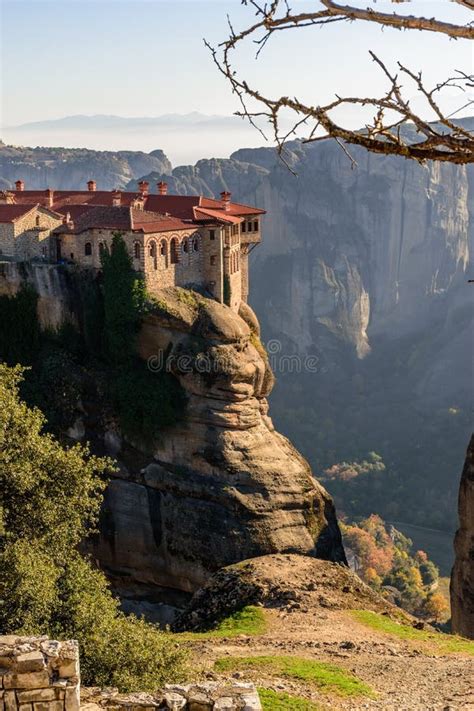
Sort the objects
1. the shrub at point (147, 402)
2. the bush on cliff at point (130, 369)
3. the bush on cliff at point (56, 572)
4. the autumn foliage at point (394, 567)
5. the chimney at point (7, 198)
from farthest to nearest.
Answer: the autumn foliage at point (394, 567) → the chimney at point (7, 198) → the bush on cliff at point (130, 369) → the shrub at point (147, 402) → the bush on cliff at point (56, 572)

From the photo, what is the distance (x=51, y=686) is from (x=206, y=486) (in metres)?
23.4

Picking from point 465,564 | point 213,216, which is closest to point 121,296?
point 213,216

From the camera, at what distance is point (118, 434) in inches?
1500

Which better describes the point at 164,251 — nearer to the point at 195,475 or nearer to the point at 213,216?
the point at 213,216

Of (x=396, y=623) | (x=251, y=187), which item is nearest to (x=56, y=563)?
(x=396, y=623)

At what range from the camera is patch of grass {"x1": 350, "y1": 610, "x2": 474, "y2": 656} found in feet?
83.6

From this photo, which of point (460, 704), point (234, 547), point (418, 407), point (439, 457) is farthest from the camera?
point (418, 407)

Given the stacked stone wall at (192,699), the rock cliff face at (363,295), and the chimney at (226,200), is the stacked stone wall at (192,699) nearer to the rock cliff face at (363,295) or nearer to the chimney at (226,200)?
the chimney at (226,200)

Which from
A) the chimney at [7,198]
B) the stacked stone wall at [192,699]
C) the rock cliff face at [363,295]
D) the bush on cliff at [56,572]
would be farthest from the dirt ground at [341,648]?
the rock cliff face at [363,295]

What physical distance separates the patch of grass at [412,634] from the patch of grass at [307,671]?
4822 mm

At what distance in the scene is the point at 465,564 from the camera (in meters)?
37.5

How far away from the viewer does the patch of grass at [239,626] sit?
25.9m

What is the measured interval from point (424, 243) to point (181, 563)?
155039 millimetres

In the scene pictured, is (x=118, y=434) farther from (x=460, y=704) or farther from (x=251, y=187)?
(x=251, y=187)
